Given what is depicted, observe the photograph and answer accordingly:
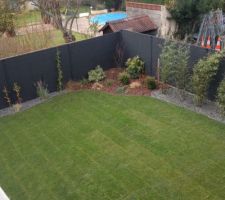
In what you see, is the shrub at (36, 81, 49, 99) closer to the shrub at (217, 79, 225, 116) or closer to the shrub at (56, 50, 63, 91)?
the shrub at (56, 50, 63, 91)

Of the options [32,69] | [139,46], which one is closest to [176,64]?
[139,46]

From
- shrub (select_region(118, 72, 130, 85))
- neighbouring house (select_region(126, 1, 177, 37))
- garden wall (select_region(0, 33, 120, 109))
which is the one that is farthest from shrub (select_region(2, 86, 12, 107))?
neighbouring house (select_region(126, 1, 177, 37))

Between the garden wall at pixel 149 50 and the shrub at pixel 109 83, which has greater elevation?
the garden wall at pixel 149 50

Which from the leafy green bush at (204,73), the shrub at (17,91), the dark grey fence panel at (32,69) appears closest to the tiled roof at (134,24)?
the dark grey fence panel at (32,69)

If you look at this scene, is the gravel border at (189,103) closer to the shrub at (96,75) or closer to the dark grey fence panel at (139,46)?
the dark grey fence panel at (139,46)

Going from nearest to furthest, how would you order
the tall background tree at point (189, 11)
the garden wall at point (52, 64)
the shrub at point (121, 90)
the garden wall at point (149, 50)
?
the garden wall at point (149, 50), the garden wall at point (52, 64), the shrub at point (121, 90), the tall background tree at point (189, 11)

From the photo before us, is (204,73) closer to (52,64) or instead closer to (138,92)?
(138,92)
